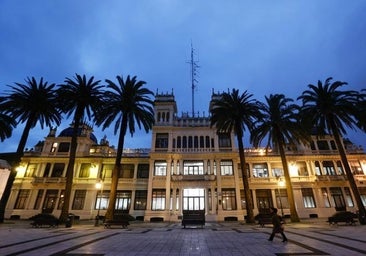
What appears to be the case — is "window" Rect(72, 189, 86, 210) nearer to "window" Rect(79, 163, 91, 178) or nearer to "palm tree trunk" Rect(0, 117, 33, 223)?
"window" Rect(79, 163, 91, 178)

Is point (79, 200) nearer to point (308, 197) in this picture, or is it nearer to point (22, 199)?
point (22, 199)

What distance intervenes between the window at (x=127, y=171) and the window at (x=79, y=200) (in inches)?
283

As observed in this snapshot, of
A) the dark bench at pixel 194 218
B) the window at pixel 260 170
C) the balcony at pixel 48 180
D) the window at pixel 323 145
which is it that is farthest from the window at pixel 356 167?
the balcony at pixel 48 180

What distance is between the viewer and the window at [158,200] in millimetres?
34344

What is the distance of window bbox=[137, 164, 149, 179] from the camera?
38588 millimetres

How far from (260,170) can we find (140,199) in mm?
22426

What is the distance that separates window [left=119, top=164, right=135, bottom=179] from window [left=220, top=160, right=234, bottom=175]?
16.5 meters

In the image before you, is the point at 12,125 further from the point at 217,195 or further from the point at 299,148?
the point at 299,148

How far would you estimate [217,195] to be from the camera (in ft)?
112

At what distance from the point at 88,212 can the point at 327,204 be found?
135ft

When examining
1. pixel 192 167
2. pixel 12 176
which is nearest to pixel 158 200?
pixel 192 167

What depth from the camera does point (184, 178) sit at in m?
35.0

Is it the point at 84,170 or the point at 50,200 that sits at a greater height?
the point at 84,170

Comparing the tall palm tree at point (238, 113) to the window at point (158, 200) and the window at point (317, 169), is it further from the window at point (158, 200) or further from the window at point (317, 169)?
the window at point (317, 169)
